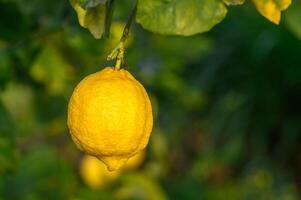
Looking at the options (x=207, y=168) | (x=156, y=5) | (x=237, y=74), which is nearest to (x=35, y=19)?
(x=156, y=5)

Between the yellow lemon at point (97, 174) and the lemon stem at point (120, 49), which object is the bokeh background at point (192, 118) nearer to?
the yellow lemon at point (97, 174)

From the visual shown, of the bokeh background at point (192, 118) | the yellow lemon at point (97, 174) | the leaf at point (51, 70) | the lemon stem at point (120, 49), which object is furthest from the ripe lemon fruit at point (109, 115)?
the yellow lemon at point (97, 174)

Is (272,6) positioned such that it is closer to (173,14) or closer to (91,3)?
(173,14)

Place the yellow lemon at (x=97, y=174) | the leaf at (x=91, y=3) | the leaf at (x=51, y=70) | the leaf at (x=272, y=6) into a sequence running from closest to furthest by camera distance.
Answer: the leaf at (x=91, y=3), the leaf at (x=272, y=6), the leaf at (x=51, y=70), the yellow lemon at (x=97, y=174)

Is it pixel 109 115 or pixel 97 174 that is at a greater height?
pixel 109 115

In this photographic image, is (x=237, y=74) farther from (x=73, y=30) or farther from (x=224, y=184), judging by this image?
(x=73, y=30)

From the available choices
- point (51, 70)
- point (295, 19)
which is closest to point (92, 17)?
point (295, 19)
